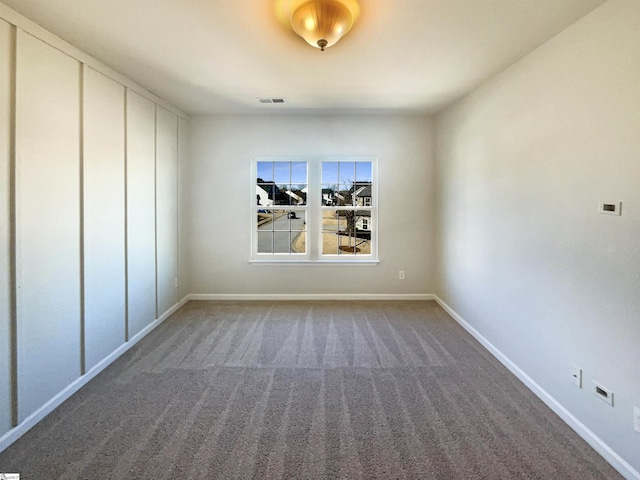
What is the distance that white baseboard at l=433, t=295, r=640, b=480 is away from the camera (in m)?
1.54

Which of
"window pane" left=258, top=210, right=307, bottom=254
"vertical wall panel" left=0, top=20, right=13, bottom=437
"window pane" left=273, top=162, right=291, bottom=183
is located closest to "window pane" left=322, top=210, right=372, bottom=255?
"window pane" left=258, top=210, right=307, bottom=254

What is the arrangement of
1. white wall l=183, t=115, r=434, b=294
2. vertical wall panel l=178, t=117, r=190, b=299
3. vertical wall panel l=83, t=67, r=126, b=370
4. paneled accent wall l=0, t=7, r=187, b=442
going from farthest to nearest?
white wall l=183, t=115, r=434, b=294 < vertical wall panel l=178, t=117, r=190, b=299 < vertical wall panel l=83, t=67, r=126, b=370 < paneled accent wall l=0, t=7, r=187, b=442

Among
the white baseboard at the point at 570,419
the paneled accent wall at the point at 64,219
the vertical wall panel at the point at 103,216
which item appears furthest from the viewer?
the vertical wall panel at the point at 103,216

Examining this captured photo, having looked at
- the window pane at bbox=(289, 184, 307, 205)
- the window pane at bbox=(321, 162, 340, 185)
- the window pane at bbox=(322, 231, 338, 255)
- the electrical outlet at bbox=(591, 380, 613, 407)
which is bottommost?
the electrical outlet at bbox=(591, 380, 613, 407)

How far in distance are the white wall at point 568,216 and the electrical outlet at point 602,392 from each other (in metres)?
0.03

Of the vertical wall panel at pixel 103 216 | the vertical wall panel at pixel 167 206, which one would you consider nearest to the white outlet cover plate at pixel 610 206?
the vertical wall panel at pixel 103 216

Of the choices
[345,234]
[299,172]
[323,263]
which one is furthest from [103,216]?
[345,234]

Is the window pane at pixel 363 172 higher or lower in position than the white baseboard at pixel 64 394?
higher

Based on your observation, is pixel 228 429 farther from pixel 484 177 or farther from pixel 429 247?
pixel 429 247

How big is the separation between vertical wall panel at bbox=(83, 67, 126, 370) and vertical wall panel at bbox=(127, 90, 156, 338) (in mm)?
110

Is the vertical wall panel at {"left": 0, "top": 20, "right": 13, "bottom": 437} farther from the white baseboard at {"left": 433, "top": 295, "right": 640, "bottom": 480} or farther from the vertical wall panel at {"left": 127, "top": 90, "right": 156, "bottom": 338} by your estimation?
the white baseboard at {"left": 433, "top": 295, "right": 640, "bottom": 480}

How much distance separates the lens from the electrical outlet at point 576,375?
1.83 metres

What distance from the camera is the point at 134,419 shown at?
6.27 ft

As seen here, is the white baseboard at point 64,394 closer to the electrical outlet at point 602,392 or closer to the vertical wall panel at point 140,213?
the vertical wall panel at point 140,213
